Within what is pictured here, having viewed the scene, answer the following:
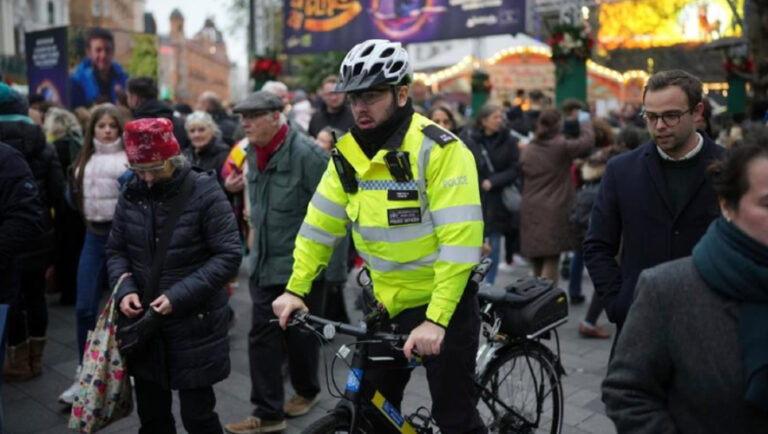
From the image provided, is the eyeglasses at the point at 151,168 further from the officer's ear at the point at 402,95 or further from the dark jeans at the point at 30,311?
the dark jeans at the point at 30,311

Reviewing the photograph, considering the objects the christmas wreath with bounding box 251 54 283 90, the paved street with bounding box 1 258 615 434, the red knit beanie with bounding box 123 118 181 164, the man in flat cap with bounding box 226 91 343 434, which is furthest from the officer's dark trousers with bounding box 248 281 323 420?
the christmas wreath with bounding box 251 54 283 90

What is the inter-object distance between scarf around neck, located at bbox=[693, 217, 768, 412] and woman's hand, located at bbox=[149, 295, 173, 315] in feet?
7.79

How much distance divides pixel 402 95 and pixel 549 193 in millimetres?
4425

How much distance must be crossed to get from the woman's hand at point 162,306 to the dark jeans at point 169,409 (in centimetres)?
41

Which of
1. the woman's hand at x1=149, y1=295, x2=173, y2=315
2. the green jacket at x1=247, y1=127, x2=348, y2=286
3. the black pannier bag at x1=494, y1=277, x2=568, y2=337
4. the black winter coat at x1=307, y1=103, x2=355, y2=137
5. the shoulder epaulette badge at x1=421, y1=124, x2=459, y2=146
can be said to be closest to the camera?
the shoulder epaulette badge at x1=421, y1=124, x2=459, y2=146

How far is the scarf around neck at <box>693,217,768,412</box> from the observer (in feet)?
5.30

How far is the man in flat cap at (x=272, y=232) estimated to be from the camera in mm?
4469

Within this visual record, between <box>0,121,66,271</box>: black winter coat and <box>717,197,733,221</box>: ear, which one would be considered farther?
<box>0,121,66,271</box>: black winter coat

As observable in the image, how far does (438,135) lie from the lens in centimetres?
283

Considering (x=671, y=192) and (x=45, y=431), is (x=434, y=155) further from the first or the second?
(x=45, y=431)

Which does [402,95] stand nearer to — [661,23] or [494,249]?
[494,249]

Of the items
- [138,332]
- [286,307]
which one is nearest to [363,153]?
[286,307]

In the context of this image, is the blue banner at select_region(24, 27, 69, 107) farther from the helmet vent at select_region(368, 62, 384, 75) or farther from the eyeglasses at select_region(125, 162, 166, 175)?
the helmet vent at select_region(368, 62, 384, 75)

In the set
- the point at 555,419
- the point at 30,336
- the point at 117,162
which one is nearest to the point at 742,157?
the point at 555,419
